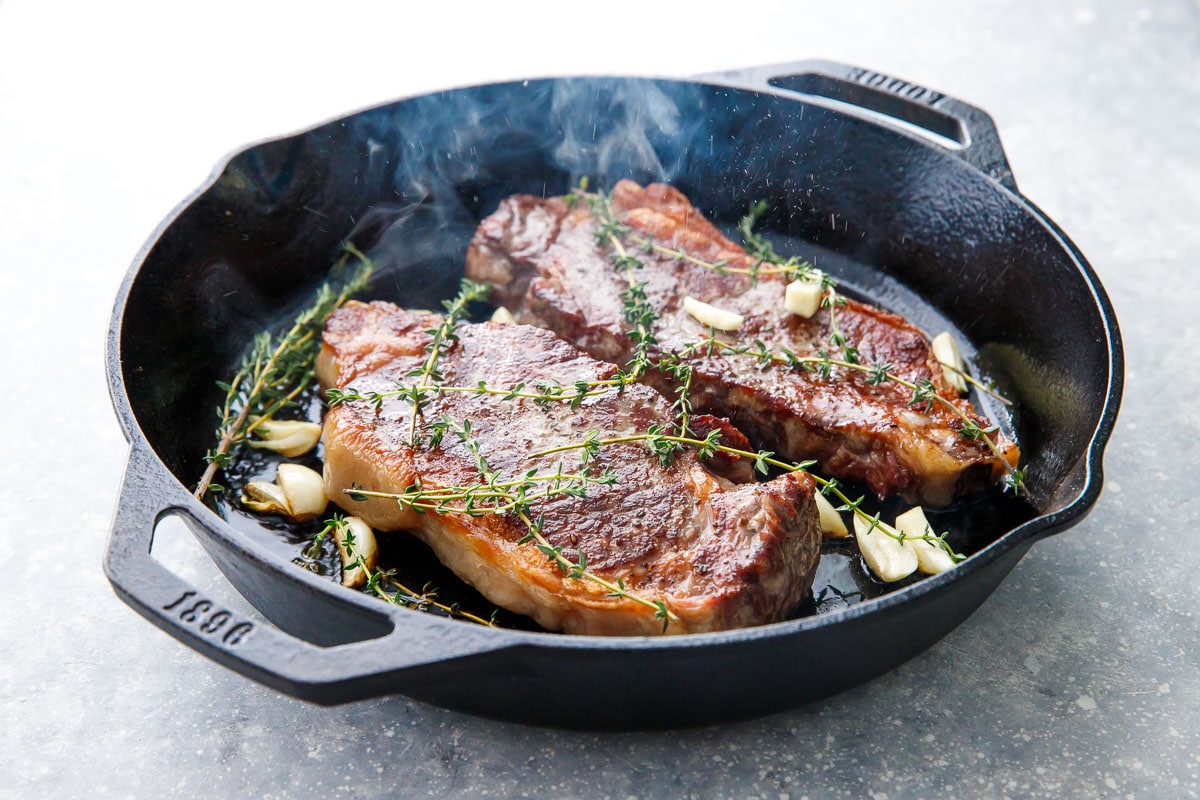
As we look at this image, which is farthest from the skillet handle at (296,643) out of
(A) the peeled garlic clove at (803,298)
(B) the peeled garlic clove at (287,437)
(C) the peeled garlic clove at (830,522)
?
(A) the peeled garlic clove at (803,298)

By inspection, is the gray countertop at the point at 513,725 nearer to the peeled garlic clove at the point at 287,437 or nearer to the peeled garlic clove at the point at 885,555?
the peeled garlic clove at the point at 885,555

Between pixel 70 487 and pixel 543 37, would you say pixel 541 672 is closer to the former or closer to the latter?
pixel 70 487

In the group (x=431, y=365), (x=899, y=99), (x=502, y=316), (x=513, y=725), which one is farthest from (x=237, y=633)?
(x=899, y=99)

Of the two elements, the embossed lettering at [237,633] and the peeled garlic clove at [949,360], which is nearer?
the embossed lettering at [237,633]

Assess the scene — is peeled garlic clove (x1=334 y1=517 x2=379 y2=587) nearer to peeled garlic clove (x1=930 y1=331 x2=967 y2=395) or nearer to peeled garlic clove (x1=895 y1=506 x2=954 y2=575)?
peeled garlic clove (x1=895 y1=506 x2=954 y2=575)

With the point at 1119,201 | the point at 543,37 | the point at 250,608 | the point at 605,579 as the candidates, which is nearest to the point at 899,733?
the point at 605,579

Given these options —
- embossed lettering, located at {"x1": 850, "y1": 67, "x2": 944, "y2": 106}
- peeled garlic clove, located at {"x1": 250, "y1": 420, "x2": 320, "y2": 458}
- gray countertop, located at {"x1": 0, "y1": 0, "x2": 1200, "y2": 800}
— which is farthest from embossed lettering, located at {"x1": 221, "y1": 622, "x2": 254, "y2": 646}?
embossed lettering, located at {"x1": 850, "y1": 67, "x2": 944, "y2": 106}

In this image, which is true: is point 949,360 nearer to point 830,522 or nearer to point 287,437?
point 830,522
